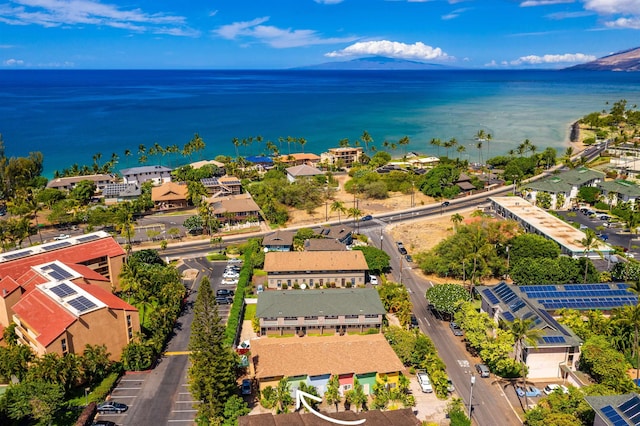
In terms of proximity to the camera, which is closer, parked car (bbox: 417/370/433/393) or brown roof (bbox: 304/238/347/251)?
parked car (bbox: 417/370/433/393)

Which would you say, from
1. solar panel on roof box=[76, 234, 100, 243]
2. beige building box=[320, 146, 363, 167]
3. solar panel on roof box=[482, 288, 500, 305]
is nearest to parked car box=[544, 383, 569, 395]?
solar panel on roof box=[482, 288, 500, 305]

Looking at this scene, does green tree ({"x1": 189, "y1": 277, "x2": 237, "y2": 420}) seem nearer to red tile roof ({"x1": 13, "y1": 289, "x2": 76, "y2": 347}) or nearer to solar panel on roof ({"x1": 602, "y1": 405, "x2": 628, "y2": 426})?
red tile roof ({"x1": 13, "y1": 289, "x2": 76, "y2": 347})

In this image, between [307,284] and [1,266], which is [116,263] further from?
[307,284]

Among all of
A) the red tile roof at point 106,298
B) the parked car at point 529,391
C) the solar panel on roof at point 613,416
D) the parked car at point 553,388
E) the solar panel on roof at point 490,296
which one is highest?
the red tile roof at point 106,298

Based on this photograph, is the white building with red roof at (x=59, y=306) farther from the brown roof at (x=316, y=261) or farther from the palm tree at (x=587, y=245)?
the palm tree at (x=587, y=245)

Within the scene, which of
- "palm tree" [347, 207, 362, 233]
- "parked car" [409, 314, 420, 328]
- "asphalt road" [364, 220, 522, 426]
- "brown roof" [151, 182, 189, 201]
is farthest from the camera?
"brown roof" [151, 182, 189, 201]

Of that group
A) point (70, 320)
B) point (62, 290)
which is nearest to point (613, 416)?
point (70, 320)

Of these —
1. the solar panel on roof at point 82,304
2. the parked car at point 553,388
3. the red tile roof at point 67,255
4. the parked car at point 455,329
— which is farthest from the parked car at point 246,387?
the red tile roof at point 67,255
